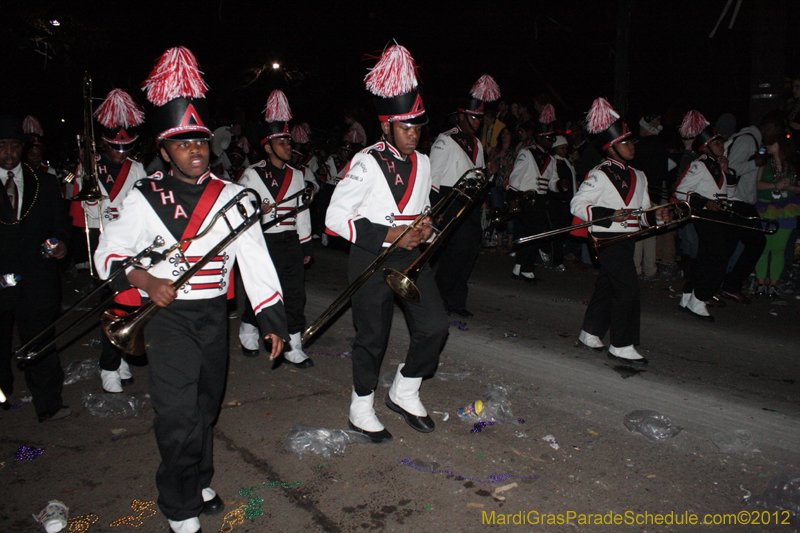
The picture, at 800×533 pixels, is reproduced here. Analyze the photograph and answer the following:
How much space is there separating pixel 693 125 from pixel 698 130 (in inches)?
3.9

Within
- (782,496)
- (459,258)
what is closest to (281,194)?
(459,258)

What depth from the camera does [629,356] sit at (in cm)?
564

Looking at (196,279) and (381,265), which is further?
(381,265)

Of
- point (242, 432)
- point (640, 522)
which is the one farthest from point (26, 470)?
point (640, 522)

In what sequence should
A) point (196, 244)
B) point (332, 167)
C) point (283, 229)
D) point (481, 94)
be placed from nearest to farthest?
→ point (196, 244)
point (283, 229)
point (481, 94)
point (332, 167)

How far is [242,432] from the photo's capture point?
4359 millimetres

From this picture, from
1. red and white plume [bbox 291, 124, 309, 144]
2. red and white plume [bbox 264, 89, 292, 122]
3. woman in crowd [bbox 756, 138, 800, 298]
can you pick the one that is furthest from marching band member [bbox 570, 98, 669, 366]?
red and white plume [bbox 291, 124, 309, 144]

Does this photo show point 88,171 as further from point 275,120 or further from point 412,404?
point 412,404

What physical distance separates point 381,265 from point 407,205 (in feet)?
1.58

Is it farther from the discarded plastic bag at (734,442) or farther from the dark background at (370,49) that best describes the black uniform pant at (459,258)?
the dark background at (370,49)

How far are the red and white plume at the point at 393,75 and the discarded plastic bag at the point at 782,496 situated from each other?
3409mm

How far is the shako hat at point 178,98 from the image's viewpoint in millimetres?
3197

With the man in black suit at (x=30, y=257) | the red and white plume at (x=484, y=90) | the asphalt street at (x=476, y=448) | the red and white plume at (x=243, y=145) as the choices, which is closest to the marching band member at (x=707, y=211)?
the asphalt street at (x=476, y=448)

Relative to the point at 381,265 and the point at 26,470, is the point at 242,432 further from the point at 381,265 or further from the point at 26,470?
the point at 381,265
